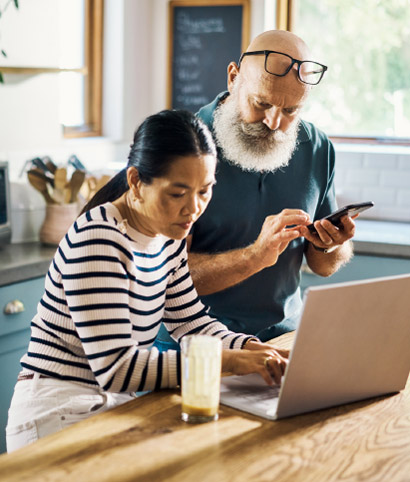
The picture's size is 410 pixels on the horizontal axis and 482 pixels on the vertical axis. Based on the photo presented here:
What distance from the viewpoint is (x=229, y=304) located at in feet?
7.13

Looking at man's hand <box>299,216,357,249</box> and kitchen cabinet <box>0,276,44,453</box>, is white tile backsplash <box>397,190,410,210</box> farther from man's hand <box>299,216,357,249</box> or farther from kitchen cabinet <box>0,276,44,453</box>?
man's hand <box>299,216,357,249</box>

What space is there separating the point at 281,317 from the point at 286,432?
0.84 metres

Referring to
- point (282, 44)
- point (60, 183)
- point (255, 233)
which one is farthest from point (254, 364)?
point (60, 183)

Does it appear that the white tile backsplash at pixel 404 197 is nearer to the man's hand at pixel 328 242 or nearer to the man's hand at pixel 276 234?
the man's hand at pixel 328 242

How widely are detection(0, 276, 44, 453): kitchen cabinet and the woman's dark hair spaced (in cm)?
144

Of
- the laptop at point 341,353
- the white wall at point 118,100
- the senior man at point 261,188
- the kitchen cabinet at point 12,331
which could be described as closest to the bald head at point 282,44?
the senior man at point 261,188

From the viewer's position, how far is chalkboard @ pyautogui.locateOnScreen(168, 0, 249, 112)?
13.7ft

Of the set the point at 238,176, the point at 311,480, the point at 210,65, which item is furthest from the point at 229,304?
the point at 210,65

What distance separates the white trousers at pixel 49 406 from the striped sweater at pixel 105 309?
24mm

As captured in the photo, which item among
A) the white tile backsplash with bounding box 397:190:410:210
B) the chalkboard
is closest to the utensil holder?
the chalkboard

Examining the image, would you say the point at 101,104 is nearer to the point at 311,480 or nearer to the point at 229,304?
the point at 229,304

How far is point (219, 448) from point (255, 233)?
996 millimetres

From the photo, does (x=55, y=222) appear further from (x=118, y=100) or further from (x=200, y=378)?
(x=200, y=378)

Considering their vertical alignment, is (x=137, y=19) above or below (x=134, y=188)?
above
